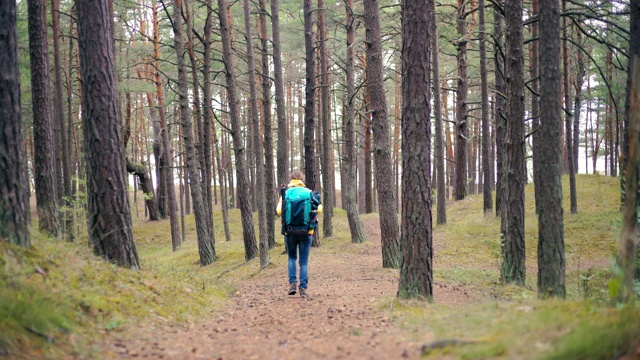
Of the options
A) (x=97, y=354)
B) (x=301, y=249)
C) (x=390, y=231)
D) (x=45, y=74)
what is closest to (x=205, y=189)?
(x=45, y=74)

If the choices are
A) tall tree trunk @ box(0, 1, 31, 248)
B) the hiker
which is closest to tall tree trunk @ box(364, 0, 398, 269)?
the hiker

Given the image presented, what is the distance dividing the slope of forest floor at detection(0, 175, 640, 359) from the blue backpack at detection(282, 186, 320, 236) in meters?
1.29

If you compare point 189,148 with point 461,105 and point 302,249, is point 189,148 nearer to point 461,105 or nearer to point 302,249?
point 302,249

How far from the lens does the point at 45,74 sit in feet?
45.3

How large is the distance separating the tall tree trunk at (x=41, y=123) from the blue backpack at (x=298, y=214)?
6.12 meters

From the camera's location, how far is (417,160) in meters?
8.20

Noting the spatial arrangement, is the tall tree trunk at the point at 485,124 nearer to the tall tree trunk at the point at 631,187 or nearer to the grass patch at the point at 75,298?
the grass patch at the point at 75,298

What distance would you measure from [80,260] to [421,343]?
16.2 feet

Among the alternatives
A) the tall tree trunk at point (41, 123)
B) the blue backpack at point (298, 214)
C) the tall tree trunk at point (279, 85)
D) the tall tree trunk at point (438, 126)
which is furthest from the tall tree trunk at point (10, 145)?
the tall tree trunk at point (438, 126)

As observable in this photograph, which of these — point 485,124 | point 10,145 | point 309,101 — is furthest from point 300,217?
point 485,124

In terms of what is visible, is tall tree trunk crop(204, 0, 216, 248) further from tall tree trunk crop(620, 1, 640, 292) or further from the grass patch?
tall tree trunk crop(620, 1, 640, 292)

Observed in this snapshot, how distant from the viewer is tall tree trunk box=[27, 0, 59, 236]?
516 inches

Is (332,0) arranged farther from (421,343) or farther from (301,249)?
(421,343)

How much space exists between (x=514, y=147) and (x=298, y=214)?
445 centimetres
